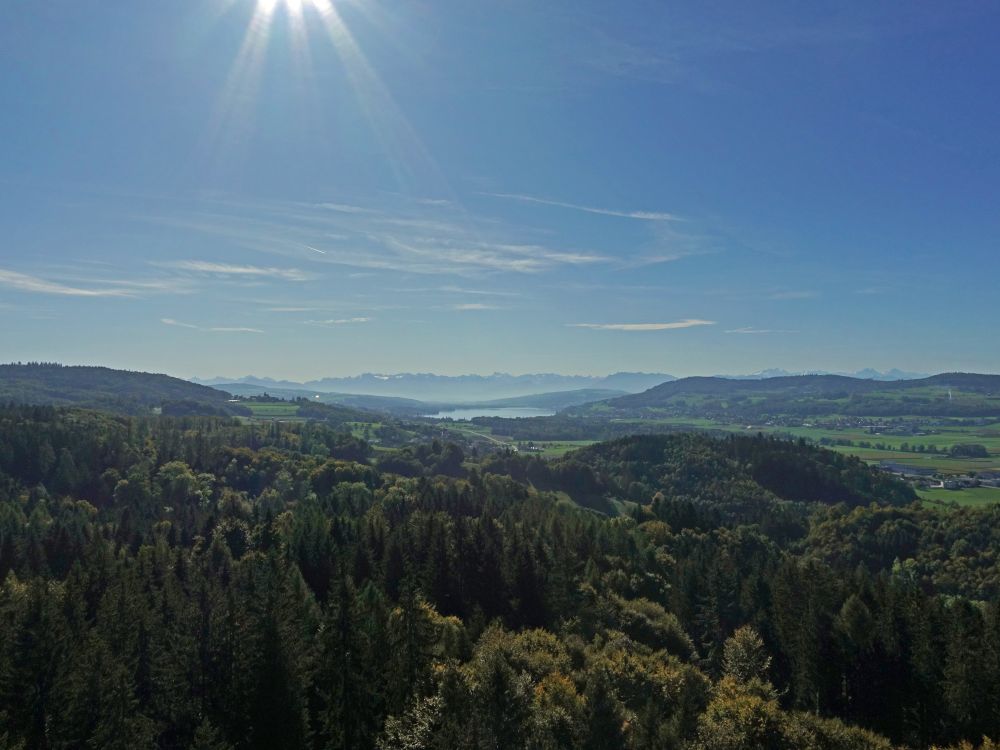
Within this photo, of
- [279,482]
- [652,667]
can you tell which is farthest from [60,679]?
[279,482]

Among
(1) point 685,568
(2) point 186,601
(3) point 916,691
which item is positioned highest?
(2) point 186,601

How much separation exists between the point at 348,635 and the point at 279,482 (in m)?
144

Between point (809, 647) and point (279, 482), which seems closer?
point (809, 647)

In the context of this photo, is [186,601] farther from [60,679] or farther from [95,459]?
[95,459]

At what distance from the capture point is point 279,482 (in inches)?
7224

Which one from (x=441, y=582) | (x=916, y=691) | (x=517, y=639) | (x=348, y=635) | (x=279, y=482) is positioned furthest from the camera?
(x=279, y=482)

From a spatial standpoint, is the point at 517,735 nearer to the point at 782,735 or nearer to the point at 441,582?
the point at 782,735

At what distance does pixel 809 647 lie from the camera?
249 ft

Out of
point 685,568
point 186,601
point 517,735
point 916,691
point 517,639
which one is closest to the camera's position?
point 517,735

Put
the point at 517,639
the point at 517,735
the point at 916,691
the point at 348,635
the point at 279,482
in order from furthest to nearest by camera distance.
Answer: the point at 279,482
the point at 916,691
the point at 517,639
the point at 348,635
the point at 517,735

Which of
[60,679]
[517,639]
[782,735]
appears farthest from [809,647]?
[60,679]

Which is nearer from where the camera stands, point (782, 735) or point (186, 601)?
point (782, 735)

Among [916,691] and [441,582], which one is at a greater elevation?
[441,582]

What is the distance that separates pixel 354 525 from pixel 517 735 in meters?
73.4
